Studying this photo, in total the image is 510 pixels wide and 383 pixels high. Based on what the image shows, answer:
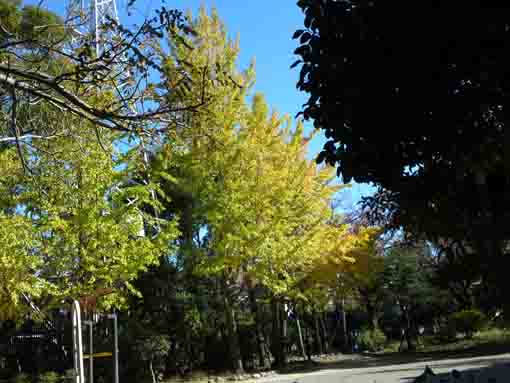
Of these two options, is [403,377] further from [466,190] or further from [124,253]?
[466,190]

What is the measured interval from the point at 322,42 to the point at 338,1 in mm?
407

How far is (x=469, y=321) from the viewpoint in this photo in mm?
21406

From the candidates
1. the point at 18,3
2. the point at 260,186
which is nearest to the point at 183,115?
the point at 18,3

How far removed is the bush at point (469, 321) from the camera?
21.4m

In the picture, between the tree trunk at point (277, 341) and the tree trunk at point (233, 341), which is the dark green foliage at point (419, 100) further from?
the tree trunk at point (277, 341)

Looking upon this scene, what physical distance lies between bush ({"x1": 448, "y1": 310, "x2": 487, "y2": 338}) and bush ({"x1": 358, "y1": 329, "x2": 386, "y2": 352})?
4419 millimetres

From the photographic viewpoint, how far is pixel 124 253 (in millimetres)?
12133

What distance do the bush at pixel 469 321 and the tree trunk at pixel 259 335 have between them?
8.16 metres

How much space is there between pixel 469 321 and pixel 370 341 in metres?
5.13

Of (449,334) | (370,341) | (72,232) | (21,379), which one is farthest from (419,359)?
(21,379)

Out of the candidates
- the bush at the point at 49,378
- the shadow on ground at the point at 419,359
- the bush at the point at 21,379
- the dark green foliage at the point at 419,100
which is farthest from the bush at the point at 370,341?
the dark green foliage at the point at 419,100

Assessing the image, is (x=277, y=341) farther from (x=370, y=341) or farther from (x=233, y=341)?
(x=370, y=341)

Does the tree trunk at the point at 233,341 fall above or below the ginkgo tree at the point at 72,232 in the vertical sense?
below

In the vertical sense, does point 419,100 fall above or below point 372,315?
above
